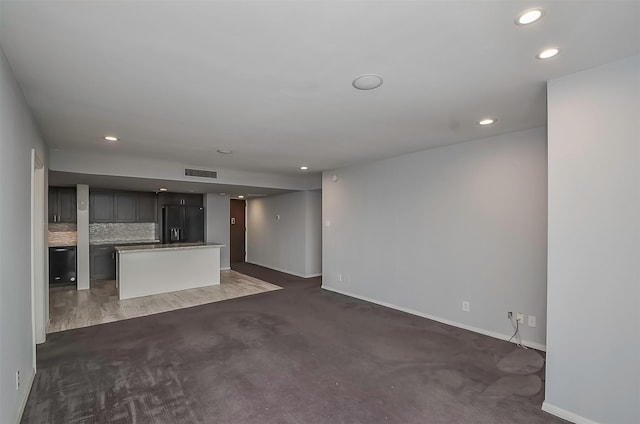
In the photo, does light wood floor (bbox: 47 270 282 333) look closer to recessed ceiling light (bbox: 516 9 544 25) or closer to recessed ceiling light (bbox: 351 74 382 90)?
recessed ceiling light (bbox: 351 74 382 90)

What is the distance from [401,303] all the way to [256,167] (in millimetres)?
3452

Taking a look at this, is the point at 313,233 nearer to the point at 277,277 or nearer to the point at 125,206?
the point at 277,277

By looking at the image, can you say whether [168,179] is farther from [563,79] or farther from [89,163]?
[563,79]

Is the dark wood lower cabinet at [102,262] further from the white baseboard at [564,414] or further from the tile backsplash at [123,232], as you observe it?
the white baseboard at [564,414]

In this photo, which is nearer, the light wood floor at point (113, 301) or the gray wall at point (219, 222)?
the light wood floor at point (113, 301)

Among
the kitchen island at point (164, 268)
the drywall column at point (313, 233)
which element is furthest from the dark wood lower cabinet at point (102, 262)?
the drywall column at point (313, 233)

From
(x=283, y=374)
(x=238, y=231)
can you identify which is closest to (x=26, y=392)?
(x=283, y=374)

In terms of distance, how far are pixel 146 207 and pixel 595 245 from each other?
839 centimetres

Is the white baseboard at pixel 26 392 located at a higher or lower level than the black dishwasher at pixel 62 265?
lower

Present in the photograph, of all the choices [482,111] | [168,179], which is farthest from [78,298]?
[482,111]

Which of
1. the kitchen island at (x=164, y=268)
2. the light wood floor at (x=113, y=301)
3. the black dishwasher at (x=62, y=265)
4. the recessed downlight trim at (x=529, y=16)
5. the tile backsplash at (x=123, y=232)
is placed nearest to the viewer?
the recessed downlight trim at (x=529, y=16)

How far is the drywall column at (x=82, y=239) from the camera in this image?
593 cm

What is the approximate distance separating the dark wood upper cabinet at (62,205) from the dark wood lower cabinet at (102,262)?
83cm

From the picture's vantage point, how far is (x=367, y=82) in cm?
213
